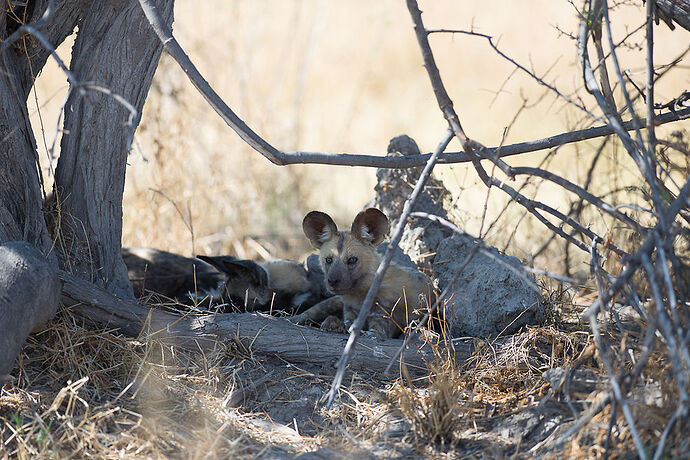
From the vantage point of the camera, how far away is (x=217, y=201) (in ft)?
24.7

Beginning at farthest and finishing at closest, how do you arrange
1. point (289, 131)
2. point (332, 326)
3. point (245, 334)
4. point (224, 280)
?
point (289, 131) < point (224, 280) < point (332, 326) < point (245, 334)

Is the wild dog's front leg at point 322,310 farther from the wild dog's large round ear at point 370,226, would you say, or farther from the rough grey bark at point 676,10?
the rough grey bark at point 676,10

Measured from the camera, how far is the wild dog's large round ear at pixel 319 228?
14.9 ft

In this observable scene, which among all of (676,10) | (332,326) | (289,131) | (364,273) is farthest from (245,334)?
(289,131)

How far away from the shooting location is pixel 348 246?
4473mm

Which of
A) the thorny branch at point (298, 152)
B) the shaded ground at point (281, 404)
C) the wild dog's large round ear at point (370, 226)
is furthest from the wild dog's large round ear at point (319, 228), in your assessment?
the thorny branch at point (298, 152)

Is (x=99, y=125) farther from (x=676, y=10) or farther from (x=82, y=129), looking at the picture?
(x=676, y=10)

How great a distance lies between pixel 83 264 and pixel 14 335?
0.93 m

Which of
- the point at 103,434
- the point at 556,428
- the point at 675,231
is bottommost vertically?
the point at 103,434

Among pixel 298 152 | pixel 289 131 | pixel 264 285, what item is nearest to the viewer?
pixel 298 152

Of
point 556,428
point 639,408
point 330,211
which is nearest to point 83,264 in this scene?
point 556,428

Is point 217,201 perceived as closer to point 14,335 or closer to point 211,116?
point 211,116

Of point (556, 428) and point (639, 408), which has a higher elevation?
point (639, 408)

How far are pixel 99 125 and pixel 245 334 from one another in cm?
139
